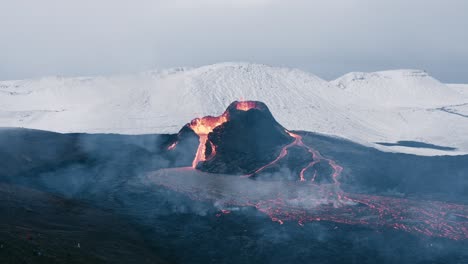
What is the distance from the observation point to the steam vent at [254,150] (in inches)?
2554

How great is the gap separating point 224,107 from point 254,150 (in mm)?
78241

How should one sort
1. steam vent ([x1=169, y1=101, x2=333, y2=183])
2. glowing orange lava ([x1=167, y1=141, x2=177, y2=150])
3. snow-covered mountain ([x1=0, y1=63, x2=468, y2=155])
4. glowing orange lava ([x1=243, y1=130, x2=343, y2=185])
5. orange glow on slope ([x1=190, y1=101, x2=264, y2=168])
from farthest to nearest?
1. snow-covered mountain ([x1=0, y1=63, x2=468, y2=155])
2. glowing orange lava ([x1=167, y1=141, x2=177, y2=150])
3. orange glow on slope ([x1=190, y1=101, x2=264, y2=168])
4. steam vent ([x1=169, y1=101, x2=333, y2=183])
5. glowing orange lava ([x1=243, y1=130, x2=343, y2=185])

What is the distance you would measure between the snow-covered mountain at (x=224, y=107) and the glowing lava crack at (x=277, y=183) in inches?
1975

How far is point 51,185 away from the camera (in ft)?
174

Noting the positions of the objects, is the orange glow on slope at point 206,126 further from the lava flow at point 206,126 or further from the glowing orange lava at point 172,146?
the glowing orange lava at point 172,146

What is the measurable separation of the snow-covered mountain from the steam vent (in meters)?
48.1

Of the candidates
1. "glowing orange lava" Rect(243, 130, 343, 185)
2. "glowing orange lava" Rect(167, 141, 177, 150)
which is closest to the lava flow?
"glowing orange lava" Rect(167, 141, 177, 150)

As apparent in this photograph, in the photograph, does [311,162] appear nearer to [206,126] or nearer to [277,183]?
[277,183]

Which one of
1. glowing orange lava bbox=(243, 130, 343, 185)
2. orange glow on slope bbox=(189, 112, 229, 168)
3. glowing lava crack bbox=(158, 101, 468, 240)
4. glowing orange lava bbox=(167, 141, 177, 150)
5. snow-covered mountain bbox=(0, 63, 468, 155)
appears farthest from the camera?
snow-covered mountain bbox=(0, 63, 468, 155)

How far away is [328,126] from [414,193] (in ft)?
267

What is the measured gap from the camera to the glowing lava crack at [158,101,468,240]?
44.9 meters

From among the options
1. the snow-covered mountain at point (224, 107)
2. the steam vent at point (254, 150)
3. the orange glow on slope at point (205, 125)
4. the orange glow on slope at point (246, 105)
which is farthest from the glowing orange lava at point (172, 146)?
the snow-covered mountain at point (224, 107)

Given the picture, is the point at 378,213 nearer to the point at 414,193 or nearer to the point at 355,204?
the point at 355,204

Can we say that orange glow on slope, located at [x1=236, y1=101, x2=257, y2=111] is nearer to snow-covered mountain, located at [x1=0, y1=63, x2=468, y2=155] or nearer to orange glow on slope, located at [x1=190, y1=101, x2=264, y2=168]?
orange glow on slope, located at [x1=190, y1=101, x2=264, y2=168]
